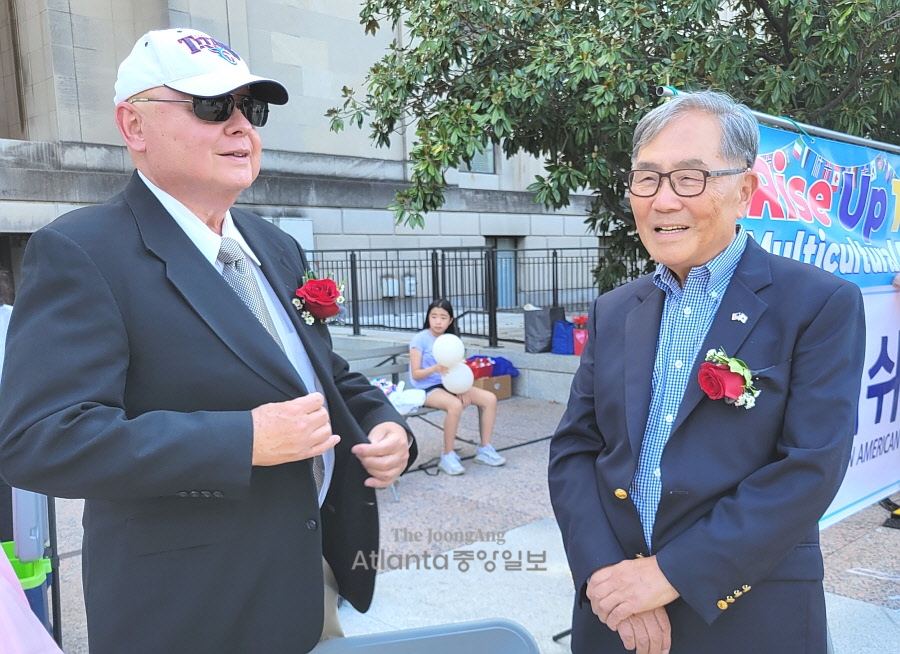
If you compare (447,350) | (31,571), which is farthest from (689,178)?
(447,350)

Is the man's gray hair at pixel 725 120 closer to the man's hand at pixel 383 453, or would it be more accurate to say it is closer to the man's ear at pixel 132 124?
the man's hand at pixel 383 453

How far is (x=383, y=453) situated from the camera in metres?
1.79

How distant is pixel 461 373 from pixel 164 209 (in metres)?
4.92

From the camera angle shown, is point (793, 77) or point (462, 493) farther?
point (793, 77)

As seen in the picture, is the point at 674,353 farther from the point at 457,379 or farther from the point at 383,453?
the point at 457,379

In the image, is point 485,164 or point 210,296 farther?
point 485,164

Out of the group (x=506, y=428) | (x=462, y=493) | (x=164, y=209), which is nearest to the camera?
(x=164, y=209)

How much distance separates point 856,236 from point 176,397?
3.38m

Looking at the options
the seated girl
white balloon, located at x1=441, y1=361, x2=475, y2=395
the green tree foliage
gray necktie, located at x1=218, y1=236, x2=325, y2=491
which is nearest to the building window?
the green tree foliage

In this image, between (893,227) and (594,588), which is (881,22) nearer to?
(893,227)

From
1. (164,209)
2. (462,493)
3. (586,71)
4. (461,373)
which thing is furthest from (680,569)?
(586,71)

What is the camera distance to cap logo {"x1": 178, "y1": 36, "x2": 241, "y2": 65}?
64.6 inches

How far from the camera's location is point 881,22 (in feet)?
19.5

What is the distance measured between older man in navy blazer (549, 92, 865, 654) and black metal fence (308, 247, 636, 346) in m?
9.16
